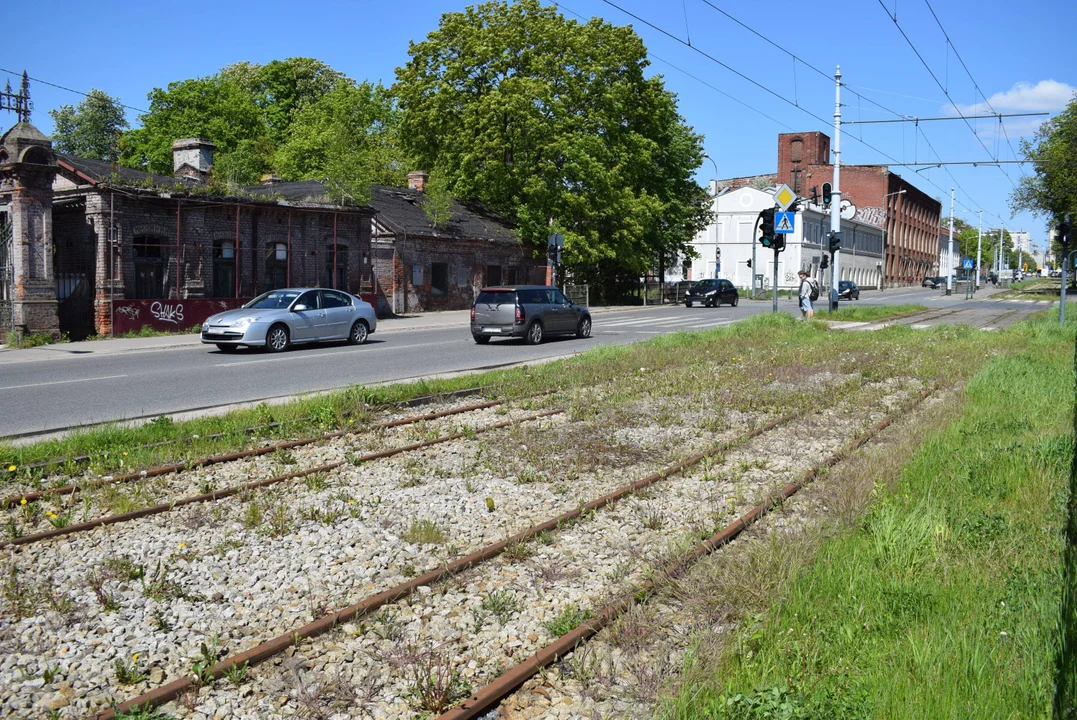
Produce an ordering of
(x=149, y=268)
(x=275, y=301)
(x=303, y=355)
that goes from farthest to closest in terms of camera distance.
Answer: (x=149, y=268)
(x=275, y=301)
(x=303, y=355)

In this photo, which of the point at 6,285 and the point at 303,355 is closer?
the point at 303,355

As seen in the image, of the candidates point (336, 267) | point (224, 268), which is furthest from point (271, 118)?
point (224, 268)

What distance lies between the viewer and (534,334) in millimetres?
23234

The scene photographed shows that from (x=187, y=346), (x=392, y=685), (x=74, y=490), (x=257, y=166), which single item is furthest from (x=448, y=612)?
(x=257, y=166)

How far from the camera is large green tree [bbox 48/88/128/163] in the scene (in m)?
74.9

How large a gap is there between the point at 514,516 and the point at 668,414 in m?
4.71

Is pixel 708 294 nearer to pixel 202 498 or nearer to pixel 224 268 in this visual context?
pixel 224 268

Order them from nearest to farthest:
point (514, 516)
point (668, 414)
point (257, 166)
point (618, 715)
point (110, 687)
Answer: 1. point (618, 715)
2. point (110, 687)
3. point (514, 516)
4. point (668, 414)
5. point (257, 166)

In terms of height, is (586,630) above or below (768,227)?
below

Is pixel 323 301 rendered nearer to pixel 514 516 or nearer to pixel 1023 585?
pixel 514 516

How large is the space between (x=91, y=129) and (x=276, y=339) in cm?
6553

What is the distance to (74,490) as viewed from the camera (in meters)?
7.23

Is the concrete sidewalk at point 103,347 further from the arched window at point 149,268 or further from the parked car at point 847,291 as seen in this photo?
the parked car at point 847,291

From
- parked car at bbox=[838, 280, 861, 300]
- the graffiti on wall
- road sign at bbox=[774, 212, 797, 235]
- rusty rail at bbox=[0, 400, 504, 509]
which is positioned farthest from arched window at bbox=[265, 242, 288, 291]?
parked car at bbox=[838, 280, 861, 300]
